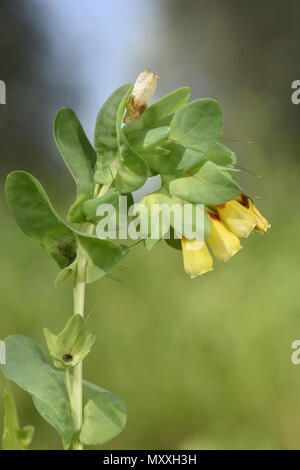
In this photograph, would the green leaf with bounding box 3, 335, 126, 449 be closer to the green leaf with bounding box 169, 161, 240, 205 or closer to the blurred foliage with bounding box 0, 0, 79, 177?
the green leaf with bounding box 169, 161, 240, 205

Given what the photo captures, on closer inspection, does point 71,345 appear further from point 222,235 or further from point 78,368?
point 222,235

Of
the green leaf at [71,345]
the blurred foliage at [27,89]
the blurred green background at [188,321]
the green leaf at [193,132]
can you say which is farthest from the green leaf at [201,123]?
the blurred foliage at [27,89]

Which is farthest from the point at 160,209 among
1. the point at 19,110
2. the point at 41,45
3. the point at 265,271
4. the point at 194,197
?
the point at 41,45

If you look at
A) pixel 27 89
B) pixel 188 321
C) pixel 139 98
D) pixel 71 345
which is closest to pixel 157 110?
pixel 139 98

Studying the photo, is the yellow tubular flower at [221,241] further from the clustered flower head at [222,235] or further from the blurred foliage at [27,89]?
the blurred foliage at [27,89]

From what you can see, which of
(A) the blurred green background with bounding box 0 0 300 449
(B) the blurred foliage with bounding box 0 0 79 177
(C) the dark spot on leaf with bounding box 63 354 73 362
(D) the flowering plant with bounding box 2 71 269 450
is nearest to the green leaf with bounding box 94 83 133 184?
(D) the flowering plant with bounding box 2 71 269 450

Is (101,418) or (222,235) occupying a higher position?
(222,235)
